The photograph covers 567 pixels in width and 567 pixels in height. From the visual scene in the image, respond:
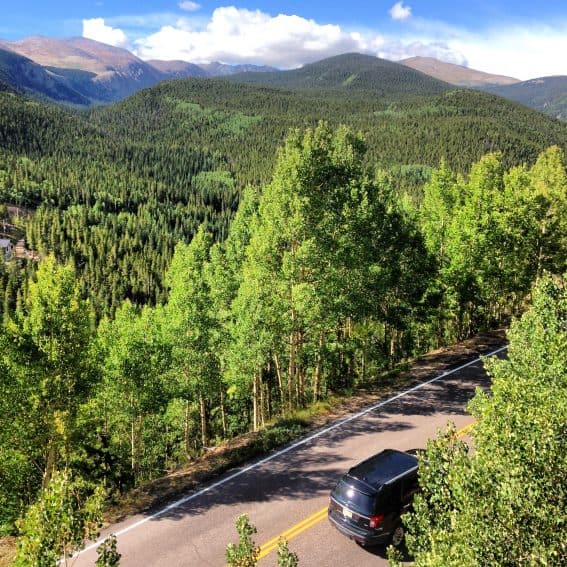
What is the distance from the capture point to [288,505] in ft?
51.8

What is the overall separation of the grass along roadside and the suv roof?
19.6 ft

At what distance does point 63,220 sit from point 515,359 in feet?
529

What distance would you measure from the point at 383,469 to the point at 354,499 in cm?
132

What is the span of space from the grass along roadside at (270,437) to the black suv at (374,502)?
5902 millimetres

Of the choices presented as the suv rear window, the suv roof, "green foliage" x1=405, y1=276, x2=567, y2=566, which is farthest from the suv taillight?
"green foliage" x1=405, y1=276, x2=567, y2=566

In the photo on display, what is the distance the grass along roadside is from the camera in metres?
16.4

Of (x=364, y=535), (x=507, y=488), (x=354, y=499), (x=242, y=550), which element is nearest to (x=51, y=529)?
(x=242, y=550)

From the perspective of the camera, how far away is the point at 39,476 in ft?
70.8

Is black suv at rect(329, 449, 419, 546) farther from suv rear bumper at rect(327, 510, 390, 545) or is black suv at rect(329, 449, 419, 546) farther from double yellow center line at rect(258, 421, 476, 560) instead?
double yellow center line at rect(258, 421, 476, 560)

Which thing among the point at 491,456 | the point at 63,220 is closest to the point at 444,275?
the point at 491,456

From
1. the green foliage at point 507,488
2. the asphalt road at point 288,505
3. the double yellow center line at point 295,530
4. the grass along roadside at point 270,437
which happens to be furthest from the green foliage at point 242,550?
the grass along roadside at point 270,437

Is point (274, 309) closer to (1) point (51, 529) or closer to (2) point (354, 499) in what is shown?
(2) point (354, 499)

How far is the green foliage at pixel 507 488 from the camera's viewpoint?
6605 mm

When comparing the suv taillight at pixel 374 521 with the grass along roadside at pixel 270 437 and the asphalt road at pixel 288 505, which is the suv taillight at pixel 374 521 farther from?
the grass along roadside at pixel 270 437
